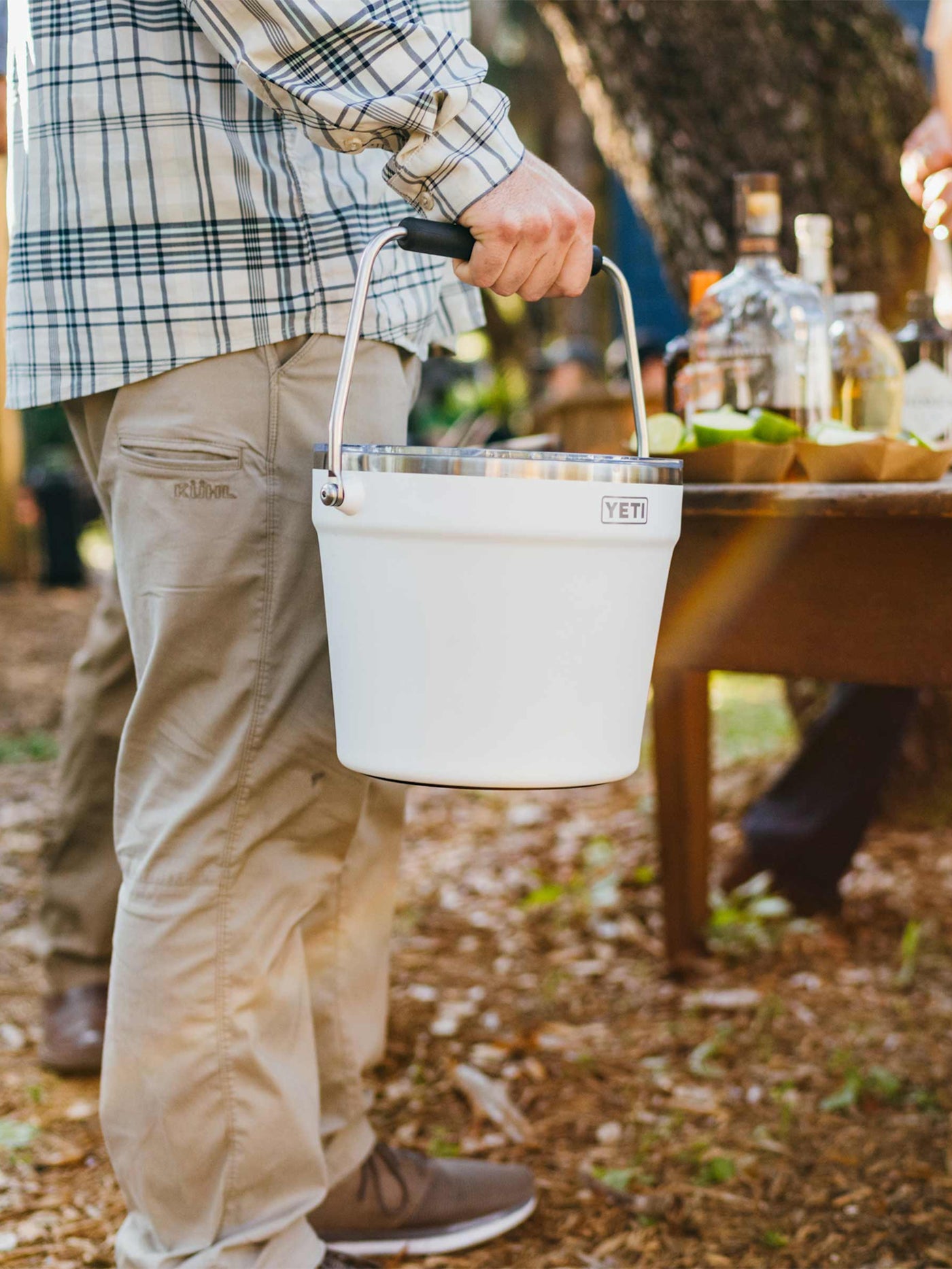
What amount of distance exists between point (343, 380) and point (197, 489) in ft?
0.74

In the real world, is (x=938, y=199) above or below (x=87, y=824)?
above

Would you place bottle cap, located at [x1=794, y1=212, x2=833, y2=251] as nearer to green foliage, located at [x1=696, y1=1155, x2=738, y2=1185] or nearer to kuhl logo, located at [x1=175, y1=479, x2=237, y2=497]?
kuhl logo, located at [x1=175, y1=479, x2=237, y2=497]

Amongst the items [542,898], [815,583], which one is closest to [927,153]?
[815,583]

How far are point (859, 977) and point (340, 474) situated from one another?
1.68 meters

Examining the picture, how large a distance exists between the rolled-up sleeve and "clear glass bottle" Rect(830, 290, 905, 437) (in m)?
0.78

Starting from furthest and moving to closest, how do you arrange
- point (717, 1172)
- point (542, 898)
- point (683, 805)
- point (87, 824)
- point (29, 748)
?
point (29, 748)
point (542, 898)
point (683, 805)
point (87, 824)
point (717, 1172)

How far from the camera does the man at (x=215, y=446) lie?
117 centimetres

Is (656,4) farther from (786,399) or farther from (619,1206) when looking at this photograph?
(619,1206)

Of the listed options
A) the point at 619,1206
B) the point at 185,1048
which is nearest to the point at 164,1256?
the point at 185,1048

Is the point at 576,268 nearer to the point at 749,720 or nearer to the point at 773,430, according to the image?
the point at 773,430

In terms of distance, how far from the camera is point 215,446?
3.89 feet

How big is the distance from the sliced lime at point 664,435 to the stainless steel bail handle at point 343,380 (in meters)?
0.50

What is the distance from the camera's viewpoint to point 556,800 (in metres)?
3.44

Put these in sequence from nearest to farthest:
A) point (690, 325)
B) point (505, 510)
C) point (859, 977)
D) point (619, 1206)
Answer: point (505, 510), point (619, 1206), point (690, 325), point (859, 977)
